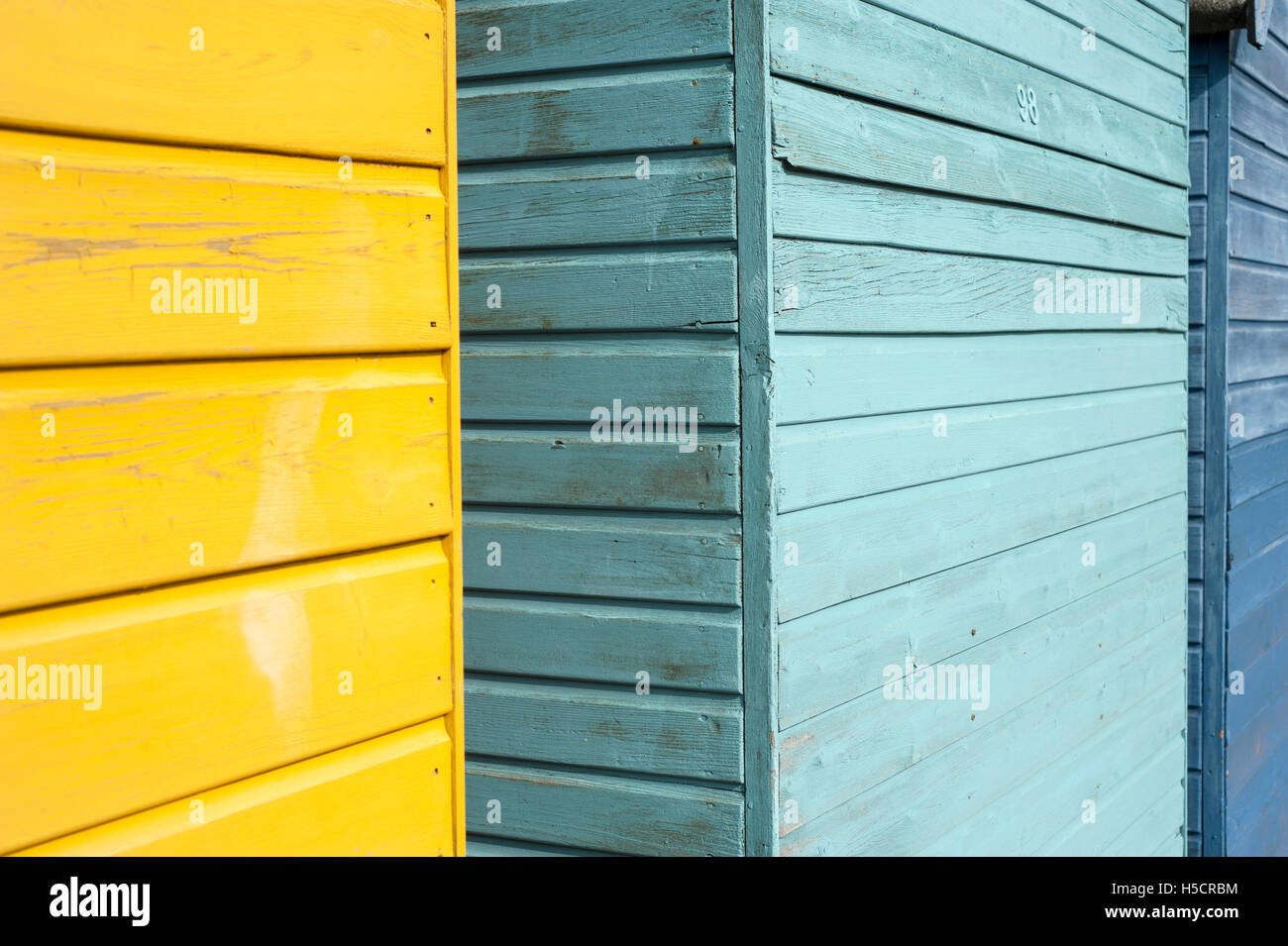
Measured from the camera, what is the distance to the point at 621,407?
9.61 ft

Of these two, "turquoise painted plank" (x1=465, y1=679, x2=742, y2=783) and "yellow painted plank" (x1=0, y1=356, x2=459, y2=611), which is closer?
"yellow painted plank" (x1=0, y1=356, x2=459, y2=611)

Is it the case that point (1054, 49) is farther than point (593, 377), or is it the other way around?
point (1054, 49)

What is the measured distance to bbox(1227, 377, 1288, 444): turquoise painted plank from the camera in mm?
5773

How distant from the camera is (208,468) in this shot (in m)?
1.71

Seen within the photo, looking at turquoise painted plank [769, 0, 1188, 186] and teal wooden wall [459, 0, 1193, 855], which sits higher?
turquoise painted plank [769, 0, 1188, 186]

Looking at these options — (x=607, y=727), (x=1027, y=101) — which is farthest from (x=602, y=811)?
(x=1027, y=101)

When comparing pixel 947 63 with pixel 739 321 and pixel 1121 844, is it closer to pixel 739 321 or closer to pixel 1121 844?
pixel 739 321

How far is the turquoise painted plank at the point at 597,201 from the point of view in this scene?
2789 millimetres

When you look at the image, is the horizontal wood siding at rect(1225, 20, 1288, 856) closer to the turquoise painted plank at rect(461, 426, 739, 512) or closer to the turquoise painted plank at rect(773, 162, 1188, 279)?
the turquoise painted plank at rect(773, 162, 1188, 279)

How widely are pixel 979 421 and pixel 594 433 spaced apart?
1.26 meters

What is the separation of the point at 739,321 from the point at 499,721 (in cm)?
112

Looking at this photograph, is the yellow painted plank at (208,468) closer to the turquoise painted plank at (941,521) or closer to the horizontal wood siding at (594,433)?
the horizontal wood siding at (594,433)

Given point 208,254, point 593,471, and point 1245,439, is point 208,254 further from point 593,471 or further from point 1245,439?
point 1245,439

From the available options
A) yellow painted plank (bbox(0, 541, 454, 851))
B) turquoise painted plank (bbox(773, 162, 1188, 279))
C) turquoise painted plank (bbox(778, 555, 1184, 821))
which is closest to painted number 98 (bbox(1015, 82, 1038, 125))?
turquoise painted plank (bbox(773, 162, 1188, 279))
